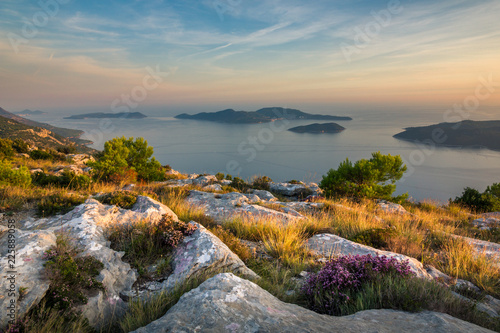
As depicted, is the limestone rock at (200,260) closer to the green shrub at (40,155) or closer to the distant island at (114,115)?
the green shrub at (40,155)

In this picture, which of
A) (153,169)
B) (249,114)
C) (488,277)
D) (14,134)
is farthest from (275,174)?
(249,114)

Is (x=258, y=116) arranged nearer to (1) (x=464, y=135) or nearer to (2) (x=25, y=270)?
(1) (x=464, y=135)

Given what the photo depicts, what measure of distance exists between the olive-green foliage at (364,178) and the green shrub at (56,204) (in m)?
14.1

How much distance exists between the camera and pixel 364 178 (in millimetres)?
15789

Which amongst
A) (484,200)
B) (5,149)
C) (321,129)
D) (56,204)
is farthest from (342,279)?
(321,129)

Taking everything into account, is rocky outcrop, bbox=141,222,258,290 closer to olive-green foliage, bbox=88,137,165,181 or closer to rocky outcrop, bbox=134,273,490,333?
rocky outcrop, bbox=134,273,490,333

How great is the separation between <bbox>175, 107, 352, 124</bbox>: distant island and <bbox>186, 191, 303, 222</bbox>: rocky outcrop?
124m

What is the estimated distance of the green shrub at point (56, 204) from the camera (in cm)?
500

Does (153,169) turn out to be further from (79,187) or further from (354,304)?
(354,304)

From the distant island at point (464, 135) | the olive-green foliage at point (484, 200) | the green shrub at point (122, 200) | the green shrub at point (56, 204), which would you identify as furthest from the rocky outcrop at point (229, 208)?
the distant island at point (464, 135)

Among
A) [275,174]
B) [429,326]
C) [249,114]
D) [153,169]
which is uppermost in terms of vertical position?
[249,114]

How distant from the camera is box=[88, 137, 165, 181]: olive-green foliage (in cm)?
1356

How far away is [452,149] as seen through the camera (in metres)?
75.4

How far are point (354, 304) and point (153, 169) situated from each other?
16310 millimetres
